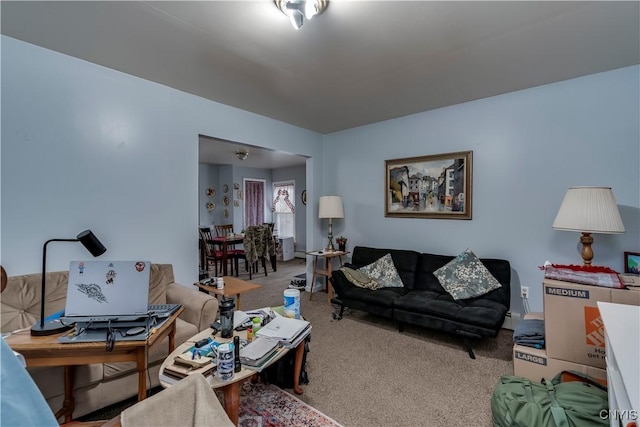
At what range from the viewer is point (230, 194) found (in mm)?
7480

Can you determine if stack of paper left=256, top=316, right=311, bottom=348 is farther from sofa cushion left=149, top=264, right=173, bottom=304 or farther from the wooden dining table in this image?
the wooden dining table

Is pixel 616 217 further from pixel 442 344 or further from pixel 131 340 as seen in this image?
pixel 131 340

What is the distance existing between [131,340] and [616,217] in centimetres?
333

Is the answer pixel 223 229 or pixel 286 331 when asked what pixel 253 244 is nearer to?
pixel 223 229

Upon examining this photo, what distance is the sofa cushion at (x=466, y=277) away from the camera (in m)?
2.87

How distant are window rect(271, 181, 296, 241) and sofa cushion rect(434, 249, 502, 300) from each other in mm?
5092

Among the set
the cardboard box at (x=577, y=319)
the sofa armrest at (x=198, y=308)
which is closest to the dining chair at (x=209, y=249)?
the sofa armrest at (x=198, y=308)

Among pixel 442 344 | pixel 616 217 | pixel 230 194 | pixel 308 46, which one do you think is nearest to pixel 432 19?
pixel 308 46

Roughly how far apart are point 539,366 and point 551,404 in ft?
2.13

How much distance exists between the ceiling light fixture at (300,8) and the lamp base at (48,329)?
2.16 metres

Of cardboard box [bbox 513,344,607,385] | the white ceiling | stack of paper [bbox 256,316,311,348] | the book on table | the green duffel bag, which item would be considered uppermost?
the white ceiling

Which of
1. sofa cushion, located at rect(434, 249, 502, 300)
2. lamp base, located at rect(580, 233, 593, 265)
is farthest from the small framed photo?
sofa cushion, located at rect(434, 249, 502, 300)

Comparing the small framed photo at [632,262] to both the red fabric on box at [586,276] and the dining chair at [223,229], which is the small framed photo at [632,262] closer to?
the red fabric on box at [586,276]

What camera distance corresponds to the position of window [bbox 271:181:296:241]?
26.0 feet
